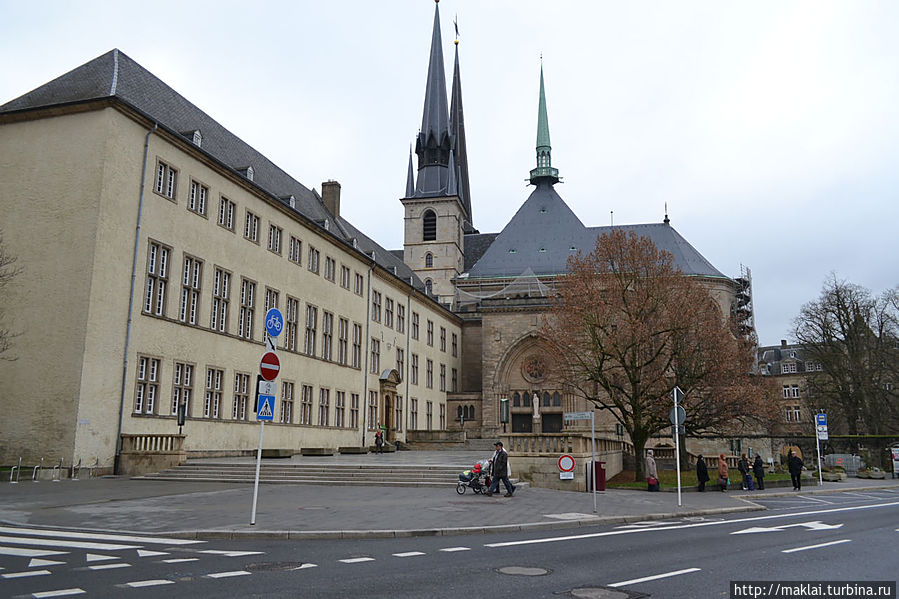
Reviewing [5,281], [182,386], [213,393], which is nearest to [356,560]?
[182,386]

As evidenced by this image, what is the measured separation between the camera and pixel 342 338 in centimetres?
4006

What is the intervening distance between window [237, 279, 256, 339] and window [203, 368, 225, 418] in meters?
2.34

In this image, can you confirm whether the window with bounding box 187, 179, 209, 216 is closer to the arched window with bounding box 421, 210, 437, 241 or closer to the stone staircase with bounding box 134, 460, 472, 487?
the stone staircase with bounding box 134, 460, 472, 487

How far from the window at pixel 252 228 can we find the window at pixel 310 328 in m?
5.37

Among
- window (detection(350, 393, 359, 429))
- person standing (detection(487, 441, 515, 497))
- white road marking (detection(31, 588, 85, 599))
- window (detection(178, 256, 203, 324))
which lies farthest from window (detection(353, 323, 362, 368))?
white road marking (detection(31, 588, 85, 599))

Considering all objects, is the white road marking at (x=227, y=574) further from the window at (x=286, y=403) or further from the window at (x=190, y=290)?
the window at (x=286, y=403)

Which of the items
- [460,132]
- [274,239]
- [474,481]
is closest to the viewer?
[474,481]

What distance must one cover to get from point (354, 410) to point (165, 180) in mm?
18870

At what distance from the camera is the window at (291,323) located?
3441 centimetres

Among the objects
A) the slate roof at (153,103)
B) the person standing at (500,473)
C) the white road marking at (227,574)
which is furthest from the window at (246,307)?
the white road marking at (227,574)

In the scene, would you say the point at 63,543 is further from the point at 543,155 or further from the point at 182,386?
the point at 543,155

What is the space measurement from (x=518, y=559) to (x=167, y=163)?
2275 cm

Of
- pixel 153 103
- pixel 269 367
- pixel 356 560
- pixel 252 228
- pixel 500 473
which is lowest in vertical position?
pixel 356 560

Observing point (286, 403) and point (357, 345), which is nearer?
point (286, 403)
